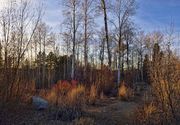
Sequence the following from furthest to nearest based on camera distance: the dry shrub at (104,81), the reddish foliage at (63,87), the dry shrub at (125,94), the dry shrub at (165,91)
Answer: the dry shrub at (104,81), the dry shrub at (125,94), the reddish foliage at (63,87), the dry shrub at (165,91)

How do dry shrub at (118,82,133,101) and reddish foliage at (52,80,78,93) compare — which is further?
dry shrub at (118,82,133,101)

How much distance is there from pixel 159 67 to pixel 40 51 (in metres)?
29.4

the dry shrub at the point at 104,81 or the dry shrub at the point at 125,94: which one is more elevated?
the dry shrub at the point at 104,81

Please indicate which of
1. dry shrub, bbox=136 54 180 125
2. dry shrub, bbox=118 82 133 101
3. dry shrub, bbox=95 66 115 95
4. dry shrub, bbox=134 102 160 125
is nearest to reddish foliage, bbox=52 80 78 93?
dry shrub, bbox=95 66 115 95

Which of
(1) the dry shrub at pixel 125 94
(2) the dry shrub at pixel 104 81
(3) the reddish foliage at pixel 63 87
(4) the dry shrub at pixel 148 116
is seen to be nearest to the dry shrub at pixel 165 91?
(4) the dry shrub at pixel 148 116

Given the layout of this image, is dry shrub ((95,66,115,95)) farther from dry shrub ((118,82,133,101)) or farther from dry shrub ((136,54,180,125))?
dry shrub ((136,54,180,125))

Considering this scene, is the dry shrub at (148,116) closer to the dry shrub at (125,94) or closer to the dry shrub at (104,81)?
the dry shrub at (125,94)

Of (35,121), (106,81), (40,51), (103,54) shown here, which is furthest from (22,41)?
(103,54)

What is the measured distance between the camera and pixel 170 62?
8.47 m

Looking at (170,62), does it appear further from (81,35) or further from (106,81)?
(81,35)

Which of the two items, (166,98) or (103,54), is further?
(103,54)

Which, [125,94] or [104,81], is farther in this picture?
[104,81]

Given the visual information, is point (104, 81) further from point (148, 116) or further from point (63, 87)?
point (148, 116)

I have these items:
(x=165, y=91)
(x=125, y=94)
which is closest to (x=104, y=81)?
(x=125, y=94)
